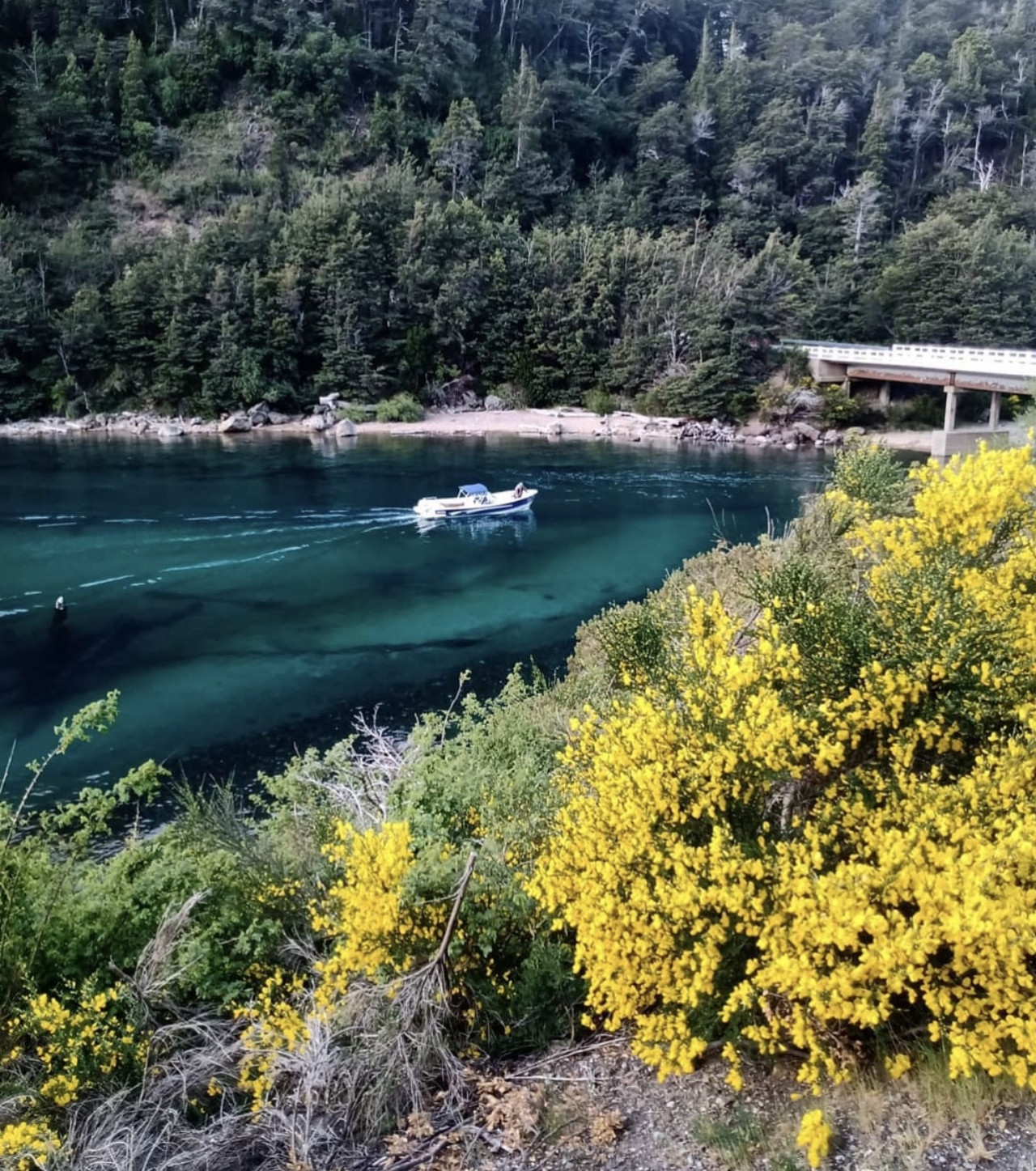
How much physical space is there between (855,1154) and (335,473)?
36402 mm

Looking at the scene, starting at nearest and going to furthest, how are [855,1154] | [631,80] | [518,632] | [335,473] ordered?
[855,1154] < [518,632] < [335,473] < [631,80]

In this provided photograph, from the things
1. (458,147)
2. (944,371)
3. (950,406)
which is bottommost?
(950,406)

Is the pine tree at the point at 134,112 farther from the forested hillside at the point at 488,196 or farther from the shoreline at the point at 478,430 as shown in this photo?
the shoreline at the point at 478,430

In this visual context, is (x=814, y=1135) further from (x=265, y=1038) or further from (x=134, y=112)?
(x=134, y=112)

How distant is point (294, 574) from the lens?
25.5 metres

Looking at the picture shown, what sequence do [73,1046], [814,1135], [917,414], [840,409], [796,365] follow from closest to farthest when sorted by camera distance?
[814,1135], [73,1046], [840,409], [917,414], [796,365]

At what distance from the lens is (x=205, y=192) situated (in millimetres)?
61094

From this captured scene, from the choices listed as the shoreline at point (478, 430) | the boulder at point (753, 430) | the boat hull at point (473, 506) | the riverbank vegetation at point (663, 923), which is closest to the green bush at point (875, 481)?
the riverbank vegetation at point (663, 923)

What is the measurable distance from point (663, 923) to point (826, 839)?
1.01 m

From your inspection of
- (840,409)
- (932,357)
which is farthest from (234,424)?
(932,357)

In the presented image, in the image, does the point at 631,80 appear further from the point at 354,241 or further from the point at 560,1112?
the point at 560,1112

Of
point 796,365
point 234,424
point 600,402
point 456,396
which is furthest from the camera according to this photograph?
point 456,396

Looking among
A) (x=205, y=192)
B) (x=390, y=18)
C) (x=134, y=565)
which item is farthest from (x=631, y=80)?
(x=134, y=565)

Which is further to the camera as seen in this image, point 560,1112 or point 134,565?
point 134,565
